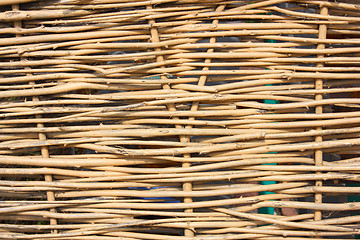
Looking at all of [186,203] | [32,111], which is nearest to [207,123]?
[186,203]

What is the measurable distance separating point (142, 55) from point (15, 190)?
64 centimetres

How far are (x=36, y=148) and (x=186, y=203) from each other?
0.55 m

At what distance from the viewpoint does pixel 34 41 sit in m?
0.95

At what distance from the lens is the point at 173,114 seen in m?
0.92

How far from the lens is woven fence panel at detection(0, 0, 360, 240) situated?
93cm

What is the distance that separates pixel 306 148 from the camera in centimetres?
94

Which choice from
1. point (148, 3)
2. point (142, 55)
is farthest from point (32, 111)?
point (148, 3)

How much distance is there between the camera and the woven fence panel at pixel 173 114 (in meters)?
0.93

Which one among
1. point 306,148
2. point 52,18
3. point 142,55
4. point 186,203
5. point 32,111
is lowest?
point 186,203

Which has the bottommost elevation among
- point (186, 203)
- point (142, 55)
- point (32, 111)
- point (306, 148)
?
point (186, 203)

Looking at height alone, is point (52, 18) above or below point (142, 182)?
above

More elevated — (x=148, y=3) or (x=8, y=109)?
(x=148, y=3)

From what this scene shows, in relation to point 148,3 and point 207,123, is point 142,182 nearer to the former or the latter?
point 207,123

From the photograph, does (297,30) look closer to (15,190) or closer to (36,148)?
(36,148)
